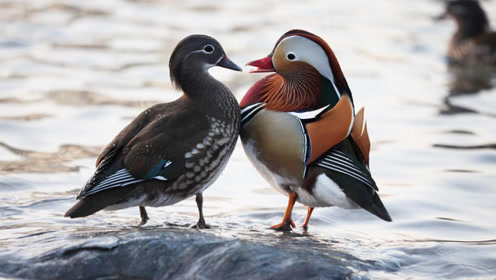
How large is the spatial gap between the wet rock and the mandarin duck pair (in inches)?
15.5

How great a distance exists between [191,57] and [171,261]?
5.23 feet

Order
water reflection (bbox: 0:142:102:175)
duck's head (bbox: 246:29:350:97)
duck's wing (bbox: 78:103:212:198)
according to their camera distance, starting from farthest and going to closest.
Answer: water reflection (bbox: 0:142:102:175)
duck's head (bbox: 246:29:350:97)
duck's wing (bbox: 78:103:212:198)

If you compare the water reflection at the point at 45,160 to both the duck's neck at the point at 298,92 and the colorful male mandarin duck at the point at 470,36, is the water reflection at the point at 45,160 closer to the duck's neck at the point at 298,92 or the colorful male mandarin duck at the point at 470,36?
the duck's neck at the point at 298,92

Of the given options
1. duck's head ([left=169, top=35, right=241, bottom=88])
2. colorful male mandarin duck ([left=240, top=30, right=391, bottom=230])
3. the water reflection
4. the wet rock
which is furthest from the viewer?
the water reflection

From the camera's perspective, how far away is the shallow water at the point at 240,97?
5.49 metres

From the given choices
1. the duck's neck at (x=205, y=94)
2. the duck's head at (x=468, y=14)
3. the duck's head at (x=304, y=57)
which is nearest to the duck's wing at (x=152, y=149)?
the duck's neck at (x=205, y=94)

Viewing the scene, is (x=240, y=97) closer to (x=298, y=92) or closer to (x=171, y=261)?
(x=298, y=92)

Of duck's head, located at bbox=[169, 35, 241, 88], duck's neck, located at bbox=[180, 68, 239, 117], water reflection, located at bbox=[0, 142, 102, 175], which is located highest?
duck's head, located at bbox=[169, 35, 241, 88]

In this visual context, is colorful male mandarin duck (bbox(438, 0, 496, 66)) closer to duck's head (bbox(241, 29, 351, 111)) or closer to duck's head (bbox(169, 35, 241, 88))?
duck's head (bbox(241, 29, 351, 111))

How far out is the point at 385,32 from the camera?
43.6ft

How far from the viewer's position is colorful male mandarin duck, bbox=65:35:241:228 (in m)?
4.95

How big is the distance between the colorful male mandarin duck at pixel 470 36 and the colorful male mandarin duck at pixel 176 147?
7.62 m

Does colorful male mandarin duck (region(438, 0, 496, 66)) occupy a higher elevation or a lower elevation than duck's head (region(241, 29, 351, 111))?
higher

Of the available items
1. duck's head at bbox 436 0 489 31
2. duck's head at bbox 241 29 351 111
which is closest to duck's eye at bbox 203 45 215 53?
duck's head at bbox 241 29 351 111
